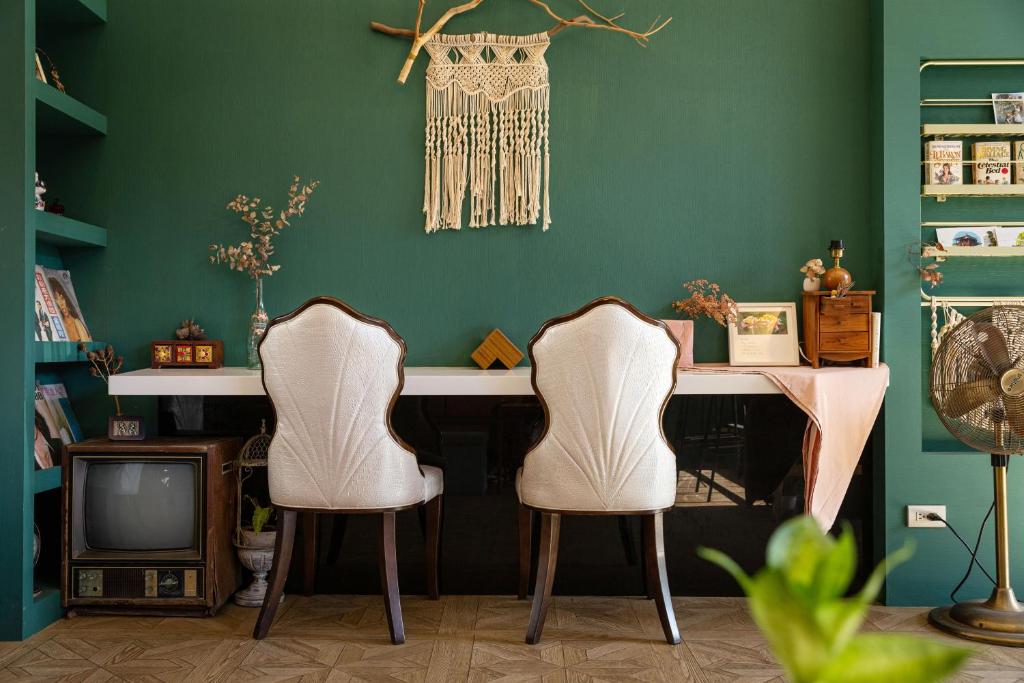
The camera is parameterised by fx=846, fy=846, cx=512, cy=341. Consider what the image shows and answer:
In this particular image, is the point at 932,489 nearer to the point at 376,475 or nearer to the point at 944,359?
the point at 944,359

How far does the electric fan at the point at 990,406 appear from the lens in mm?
2699

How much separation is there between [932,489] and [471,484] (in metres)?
1.70

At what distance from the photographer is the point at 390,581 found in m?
2.70

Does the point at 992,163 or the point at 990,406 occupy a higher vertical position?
the point at 992,163

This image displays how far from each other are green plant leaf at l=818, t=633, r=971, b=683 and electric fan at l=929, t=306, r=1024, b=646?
8.13 feet

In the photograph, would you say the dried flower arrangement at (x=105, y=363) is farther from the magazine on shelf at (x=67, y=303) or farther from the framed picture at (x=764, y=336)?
the framed picture at (x=764, y=336)

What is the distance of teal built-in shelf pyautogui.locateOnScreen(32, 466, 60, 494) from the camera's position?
2.85 meters

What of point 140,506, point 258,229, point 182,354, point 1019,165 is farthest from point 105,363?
point 1019,165

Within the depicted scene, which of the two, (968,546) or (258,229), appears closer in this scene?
(968,546)

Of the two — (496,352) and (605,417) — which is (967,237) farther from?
(496,352)

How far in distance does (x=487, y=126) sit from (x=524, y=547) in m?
1.64

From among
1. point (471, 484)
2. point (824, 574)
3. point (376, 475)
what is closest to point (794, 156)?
point (471, 484)

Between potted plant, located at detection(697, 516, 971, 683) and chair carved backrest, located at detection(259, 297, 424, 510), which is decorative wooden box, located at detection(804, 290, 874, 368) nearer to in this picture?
chair carved backrest, located at detection(259, 297, 424, 510)

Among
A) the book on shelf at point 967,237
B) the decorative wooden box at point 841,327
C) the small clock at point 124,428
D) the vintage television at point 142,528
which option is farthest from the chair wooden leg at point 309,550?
the book on shelf at point 967,237
